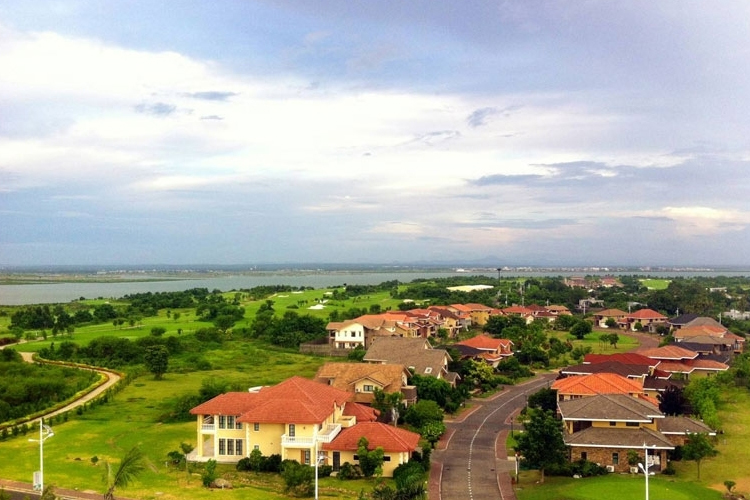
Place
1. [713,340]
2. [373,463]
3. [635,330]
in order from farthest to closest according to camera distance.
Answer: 1. [635,330]
2. [713,340]
3. [373,463]

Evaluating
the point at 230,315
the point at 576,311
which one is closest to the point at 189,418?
the point at 230,315

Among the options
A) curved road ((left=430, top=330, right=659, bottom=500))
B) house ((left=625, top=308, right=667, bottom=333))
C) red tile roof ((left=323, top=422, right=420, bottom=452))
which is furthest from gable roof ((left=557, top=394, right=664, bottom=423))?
house ((left=625, top=308, right=667, bottom=333))

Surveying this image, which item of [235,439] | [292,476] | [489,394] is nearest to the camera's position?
[292,476]

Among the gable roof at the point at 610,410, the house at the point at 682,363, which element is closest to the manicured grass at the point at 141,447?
the gable roof at the point at 610,410

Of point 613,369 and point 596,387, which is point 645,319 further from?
point 596,387

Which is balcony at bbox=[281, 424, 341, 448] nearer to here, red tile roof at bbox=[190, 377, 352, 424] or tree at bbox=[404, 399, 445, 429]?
red tile roof at bbox=[190, 377, 352, 424]

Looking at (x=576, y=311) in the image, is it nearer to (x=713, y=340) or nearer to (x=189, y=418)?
(x=713, y=340)
